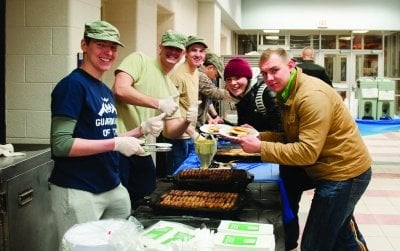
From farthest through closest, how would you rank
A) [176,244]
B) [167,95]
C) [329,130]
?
[167,95]
[329,130]
[176,244]

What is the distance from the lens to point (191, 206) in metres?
1.96

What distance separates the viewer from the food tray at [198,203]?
193cm

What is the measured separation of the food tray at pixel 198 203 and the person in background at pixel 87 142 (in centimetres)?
23

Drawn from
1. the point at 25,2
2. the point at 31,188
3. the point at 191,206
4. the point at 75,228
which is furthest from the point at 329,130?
the point at 25,2

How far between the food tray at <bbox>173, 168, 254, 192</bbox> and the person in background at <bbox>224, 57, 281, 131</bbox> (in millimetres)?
739

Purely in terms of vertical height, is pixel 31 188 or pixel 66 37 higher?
pixel 66 37

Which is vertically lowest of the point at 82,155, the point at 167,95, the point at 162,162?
the point at 162,162

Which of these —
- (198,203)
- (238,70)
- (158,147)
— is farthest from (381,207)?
(158,147)

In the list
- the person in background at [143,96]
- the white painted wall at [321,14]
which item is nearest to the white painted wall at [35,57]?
the person in background at [143,96]

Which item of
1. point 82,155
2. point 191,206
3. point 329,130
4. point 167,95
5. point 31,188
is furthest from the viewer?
point 167,95

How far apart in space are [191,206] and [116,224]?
58 centimetres

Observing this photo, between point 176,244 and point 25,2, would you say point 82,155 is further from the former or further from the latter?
point 25,2

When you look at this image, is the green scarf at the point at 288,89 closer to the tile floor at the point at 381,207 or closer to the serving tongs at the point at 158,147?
the serving tongs at the point at 158,147

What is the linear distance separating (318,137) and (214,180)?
56cm
